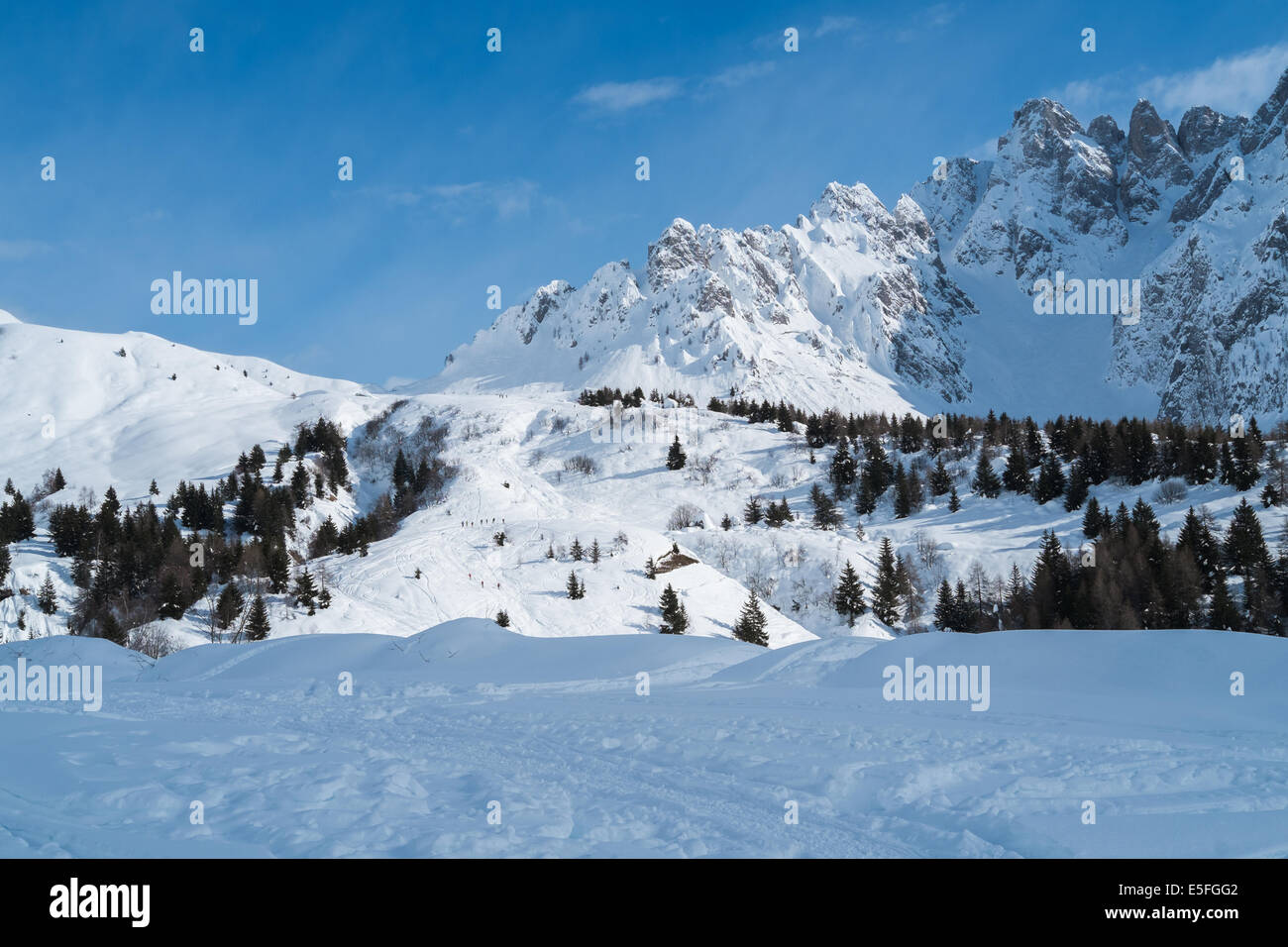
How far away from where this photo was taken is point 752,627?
47.7m

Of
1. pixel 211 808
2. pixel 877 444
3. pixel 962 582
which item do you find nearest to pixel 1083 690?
pixel 211 808

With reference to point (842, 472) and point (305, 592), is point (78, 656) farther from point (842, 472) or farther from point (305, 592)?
point (842, 472)

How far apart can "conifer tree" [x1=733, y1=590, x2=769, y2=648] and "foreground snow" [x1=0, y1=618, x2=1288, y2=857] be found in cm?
3036

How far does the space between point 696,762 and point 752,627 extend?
38841mm

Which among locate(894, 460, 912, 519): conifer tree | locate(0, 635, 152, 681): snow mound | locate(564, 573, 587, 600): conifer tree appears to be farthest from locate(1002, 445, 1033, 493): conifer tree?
locate(0, 635, 152, 681): snow mound

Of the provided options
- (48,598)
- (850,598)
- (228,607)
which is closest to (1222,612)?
(850,598)

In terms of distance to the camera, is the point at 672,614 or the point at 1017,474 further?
the point at 1017,474

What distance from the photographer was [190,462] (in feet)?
339

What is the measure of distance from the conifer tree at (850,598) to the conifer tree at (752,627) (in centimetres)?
1100

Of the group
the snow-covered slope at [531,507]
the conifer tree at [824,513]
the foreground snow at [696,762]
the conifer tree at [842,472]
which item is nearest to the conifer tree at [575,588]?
the snow-covered slope at [531,507]

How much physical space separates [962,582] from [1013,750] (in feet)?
195

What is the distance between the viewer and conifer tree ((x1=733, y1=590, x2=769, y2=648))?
47062 millimetres

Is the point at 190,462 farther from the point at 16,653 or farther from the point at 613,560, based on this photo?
the point at 16,653

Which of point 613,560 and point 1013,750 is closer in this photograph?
point 1013,750
